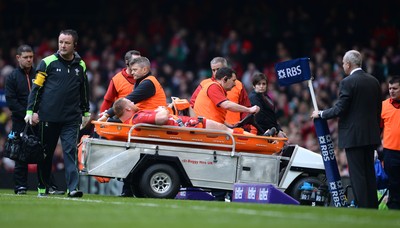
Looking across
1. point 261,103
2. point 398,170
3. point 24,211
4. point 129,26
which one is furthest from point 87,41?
point 24,211

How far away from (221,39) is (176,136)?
13.0 m

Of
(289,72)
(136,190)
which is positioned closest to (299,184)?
(289,72)

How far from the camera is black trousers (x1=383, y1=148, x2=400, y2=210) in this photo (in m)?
16.2

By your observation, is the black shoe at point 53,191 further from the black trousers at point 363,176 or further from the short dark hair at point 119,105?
the black trousers at point 363,176

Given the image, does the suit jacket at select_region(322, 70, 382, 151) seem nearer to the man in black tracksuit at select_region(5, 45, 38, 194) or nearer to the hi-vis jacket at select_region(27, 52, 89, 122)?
the hi-vis jacket at select_region(27, 52, 89, 122)

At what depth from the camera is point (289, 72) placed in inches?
620

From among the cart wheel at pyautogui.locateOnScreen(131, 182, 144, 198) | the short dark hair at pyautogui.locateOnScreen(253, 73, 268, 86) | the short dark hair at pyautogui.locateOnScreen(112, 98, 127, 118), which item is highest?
the short dark hair at pyautogui.locateOnScreen(253, 73, 268, 86)

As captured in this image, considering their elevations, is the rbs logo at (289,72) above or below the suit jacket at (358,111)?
above

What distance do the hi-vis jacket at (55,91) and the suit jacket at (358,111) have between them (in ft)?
12.1

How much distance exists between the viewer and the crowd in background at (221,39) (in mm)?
24438

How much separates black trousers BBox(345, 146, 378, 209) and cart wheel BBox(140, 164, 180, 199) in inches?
106

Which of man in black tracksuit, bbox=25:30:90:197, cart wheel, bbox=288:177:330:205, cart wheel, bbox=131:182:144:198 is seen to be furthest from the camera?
cart wheel, bbox=288:177:330:205

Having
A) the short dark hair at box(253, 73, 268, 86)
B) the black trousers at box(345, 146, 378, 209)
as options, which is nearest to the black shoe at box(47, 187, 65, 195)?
the short dark hair at box(253, 73, 268, 86)

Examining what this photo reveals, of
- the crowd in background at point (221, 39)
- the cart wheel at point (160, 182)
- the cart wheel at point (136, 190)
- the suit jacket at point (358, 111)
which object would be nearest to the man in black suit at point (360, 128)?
the suit jacket at point (358, 111)
